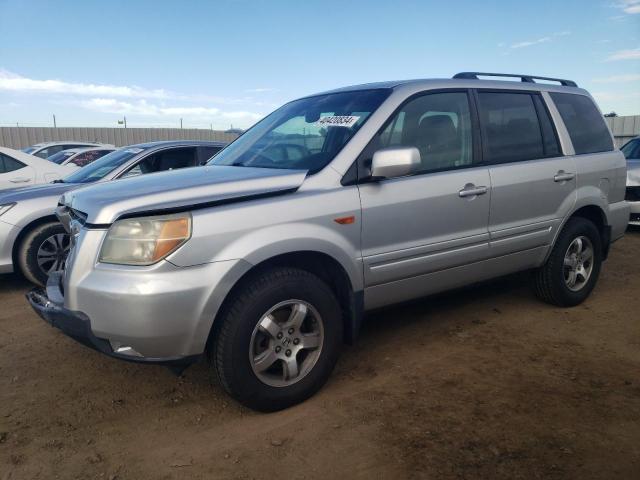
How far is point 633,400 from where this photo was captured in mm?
2947

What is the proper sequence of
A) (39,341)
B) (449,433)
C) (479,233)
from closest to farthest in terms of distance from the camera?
(449,433) → (479,233) → (39,341)

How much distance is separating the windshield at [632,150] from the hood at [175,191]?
792 cm

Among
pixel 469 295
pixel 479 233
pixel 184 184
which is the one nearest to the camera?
pixel 184 184

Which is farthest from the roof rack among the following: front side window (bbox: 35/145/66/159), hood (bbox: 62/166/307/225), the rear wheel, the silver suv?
front side window (bbox: 35/145/66/159)

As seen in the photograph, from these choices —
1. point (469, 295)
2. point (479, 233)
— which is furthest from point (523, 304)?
point (479, 233)

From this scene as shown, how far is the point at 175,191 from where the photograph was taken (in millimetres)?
2703

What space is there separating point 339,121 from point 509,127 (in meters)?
1.44

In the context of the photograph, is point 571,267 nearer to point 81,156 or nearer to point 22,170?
point 22,170

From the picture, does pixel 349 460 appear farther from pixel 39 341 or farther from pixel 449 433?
pixel 39 341

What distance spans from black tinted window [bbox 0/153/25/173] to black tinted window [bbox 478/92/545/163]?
235 inches

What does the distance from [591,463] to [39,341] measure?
3.71 metres

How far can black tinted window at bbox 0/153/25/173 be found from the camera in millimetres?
6824

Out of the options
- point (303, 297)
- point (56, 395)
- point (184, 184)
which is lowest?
point (56, 395)

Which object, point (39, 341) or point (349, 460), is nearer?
point (349, 460)
